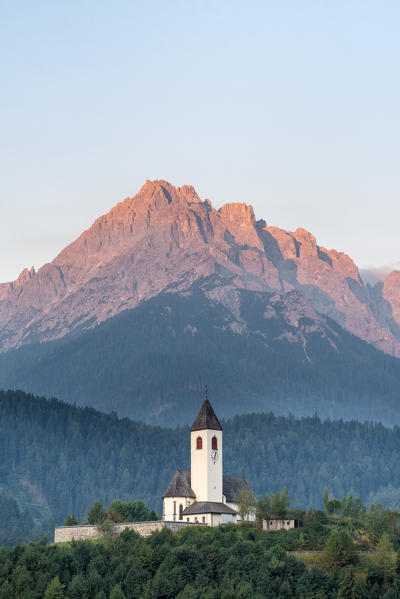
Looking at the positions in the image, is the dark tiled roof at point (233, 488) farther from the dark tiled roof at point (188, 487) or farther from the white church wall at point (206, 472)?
the white church wall at point (206, 472)

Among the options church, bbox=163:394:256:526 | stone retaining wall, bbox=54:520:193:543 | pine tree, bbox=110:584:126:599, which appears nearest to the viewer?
pine tree, bbox=110:584:126:599

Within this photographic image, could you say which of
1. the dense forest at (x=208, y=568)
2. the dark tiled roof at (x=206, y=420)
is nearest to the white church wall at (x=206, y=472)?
the dark tiled roof at (x=206, y=420)

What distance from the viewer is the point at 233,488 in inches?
7539

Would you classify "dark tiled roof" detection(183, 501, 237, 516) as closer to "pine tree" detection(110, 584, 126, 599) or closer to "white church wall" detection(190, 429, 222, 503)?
"white church wall" detection(190, 429, 222, 503)

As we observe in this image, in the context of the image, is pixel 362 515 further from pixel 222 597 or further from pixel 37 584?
pixel 37 584

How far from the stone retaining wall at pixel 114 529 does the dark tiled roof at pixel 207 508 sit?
3743 millimetres

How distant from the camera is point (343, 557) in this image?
159000 mm

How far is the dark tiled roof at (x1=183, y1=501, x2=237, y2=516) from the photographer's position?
179750 millimetres

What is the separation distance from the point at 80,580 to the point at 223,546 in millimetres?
20830

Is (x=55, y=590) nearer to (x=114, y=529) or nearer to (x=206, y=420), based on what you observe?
(x=114, y=529)

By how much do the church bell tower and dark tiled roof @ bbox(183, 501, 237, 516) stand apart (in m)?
1.13

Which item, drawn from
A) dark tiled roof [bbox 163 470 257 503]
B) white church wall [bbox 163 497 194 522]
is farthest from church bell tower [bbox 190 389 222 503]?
white church wall [bbox 163 497 194 522]

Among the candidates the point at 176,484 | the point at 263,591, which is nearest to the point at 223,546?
the point at 263,591

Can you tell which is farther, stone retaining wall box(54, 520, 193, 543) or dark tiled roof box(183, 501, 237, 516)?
dark tiled roof box(183, 501, 237, 516)
